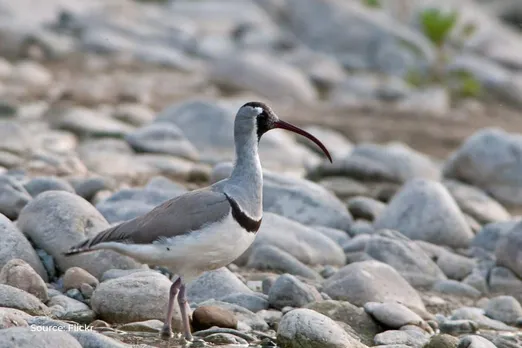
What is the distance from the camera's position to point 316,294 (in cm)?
833

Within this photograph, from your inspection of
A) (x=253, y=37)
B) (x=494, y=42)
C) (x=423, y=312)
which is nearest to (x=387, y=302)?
(x=423, y=312)

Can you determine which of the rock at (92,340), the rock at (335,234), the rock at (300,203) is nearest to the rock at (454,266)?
the rock at (335,234)

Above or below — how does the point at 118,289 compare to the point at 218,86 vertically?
above

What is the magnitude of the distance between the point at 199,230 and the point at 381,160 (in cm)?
748

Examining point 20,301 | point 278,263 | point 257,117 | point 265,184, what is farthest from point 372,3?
point 20,301

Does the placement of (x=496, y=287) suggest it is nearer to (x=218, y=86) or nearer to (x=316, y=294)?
(x=316, y=294)

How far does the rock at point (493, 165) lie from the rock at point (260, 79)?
7.12 meters

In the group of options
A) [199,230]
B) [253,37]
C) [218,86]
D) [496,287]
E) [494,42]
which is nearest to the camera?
[199,230]

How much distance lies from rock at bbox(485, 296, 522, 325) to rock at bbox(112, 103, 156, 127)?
827 cm

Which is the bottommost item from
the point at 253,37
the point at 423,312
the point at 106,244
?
the point at 253,37

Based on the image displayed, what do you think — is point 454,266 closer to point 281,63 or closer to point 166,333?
point 166,333

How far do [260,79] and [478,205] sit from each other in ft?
29.0

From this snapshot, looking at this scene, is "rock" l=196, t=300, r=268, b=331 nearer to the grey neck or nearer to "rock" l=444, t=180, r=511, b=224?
the grey neck

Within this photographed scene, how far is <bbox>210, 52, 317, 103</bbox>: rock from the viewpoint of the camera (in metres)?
20.9
